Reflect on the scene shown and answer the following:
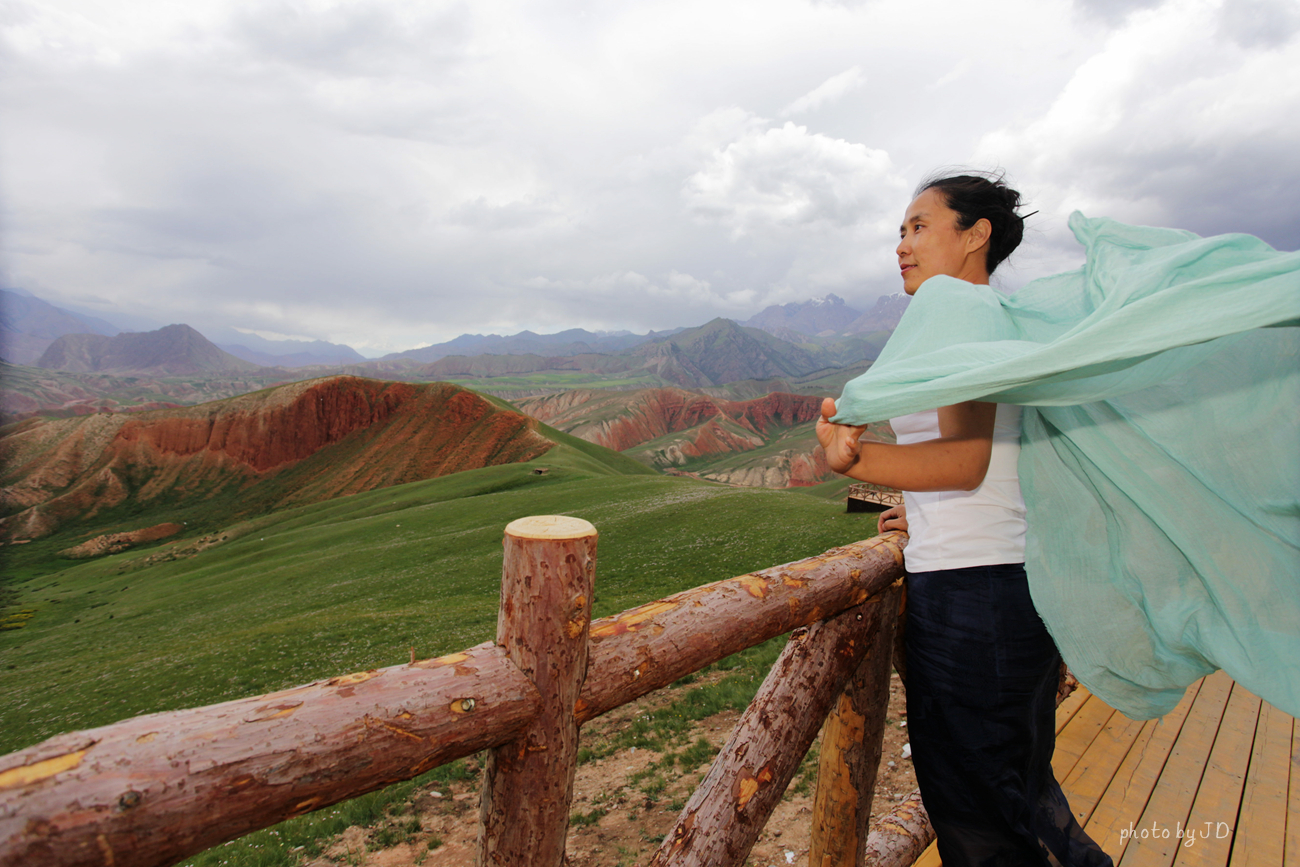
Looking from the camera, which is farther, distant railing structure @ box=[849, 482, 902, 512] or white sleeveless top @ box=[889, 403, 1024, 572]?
distant railing structure @ box=[849, 482, 902, 512]

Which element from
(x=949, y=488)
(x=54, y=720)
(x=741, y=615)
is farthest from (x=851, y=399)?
(x=54, y=720)

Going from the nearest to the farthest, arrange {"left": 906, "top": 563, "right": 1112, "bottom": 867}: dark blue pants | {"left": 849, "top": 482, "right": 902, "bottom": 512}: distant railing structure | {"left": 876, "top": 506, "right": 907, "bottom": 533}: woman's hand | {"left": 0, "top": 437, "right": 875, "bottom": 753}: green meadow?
{"left": 906, "top": 563, "right": 1112, "bottom": 867}: dark blue pants, {"left": 876, "top": 506, "right": 907, "bottom": 533}: woman's hand, {"left": 0, "top": 437, "right": 875, "bottom": 753}: green meadow, {"left": 849, "top": 482, "right": 902, "bottom": 512}: distant railing structure

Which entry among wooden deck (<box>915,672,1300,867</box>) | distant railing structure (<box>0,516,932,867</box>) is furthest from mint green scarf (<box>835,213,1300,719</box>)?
wooden deck (<box>915,672,1300,867</box>)

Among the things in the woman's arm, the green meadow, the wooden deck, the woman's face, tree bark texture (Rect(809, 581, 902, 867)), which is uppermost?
the woman's face

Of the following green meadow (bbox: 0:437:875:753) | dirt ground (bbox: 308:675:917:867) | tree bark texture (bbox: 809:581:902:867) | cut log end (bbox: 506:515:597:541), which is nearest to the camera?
cut log end (bbox: 506:515:597:541)

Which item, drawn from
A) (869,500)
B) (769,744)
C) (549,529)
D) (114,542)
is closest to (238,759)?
(549,529)

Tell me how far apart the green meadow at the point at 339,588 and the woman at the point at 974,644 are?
42.5ft

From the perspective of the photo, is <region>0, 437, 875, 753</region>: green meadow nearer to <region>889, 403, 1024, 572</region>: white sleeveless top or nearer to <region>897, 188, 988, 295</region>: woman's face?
<region>889, 403, 1024, 572</region>: white sleeveless top

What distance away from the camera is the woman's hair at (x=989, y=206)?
120 inches

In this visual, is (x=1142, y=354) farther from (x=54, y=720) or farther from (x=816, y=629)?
(x=54, y=720)

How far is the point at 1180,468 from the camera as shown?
239 cm

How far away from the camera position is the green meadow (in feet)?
50.7

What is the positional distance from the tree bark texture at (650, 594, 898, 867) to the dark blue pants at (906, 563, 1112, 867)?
0.57 metres

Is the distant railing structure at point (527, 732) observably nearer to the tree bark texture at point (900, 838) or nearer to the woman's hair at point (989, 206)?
the tree bark texture at point (900, 838)
